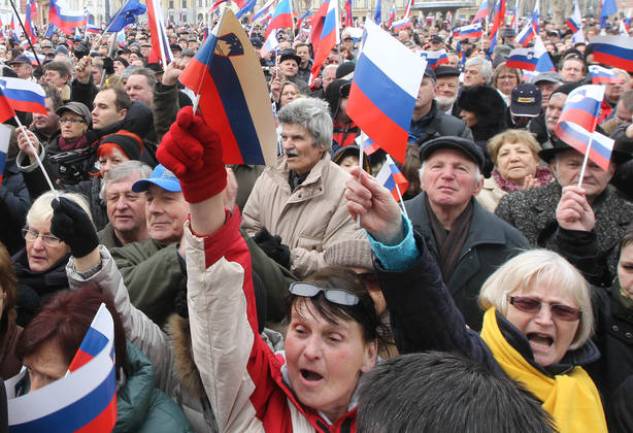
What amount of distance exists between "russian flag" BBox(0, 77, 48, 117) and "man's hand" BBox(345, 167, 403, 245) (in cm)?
281

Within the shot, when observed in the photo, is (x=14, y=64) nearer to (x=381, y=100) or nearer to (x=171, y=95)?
(x=171, y=95)

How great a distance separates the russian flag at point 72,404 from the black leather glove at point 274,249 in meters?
1.49

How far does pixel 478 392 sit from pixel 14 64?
29.5 ft

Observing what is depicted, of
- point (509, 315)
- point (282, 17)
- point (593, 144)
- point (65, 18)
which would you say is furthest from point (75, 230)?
point (65, 18)

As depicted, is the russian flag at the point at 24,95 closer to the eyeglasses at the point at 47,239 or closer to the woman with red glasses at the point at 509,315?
the eyeglasses at the point at 47,239

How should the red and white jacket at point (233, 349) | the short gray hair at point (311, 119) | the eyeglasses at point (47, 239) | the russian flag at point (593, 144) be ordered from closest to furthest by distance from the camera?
the red and white jacket at point (233, 349) → the eyeglasses at point (47, 239) → the russian flag at point (593, 144) → the short gray hair at point (311, 119)

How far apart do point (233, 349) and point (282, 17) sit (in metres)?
9.12

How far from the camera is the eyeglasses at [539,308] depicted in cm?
243

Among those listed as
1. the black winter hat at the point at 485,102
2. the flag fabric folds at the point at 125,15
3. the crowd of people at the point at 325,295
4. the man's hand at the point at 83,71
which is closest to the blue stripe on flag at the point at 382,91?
the crowd of people at the point at 325,295

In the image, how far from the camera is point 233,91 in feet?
7.15

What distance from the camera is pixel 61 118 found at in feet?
18.2

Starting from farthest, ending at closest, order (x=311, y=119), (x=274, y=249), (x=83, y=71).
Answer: (x=83, y=71), (x=311, y=119), (x=274, y=249)

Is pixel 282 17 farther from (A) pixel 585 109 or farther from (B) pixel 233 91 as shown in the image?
(B) pixel 233 91

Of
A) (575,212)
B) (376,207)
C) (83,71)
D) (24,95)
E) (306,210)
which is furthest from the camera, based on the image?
(83,71)
